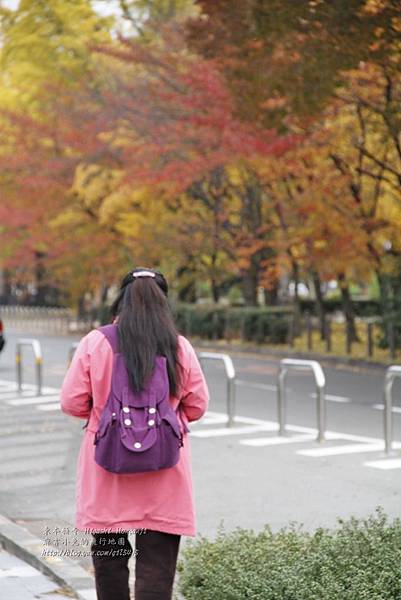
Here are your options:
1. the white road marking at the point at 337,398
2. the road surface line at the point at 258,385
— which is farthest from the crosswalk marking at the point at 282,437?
the road surface line at the point at 258,385

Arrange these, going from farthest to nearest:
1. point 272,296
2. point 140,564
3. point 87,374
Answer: point 272,296, point 87,374, point 140,564

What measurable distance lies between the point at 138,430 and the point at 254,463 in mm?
7691

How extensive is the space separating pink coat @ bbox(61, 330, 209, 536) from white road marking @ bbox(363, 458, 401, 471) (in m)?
7.16

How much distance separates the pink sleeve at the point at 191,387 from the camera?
535cm

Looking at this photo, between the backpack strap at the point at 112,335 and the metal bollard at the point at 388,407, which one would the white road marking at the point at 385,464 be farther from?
the backpack strap at the point at 112,335

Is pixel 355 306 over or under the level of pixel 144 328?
over

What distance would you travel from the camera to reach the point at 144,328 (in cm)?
525

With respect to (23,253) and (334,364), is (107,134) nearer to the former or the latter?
(334,364)

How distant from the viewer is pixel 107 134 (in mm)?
31672

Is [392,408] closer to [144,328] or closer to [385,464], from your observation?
[385,464]

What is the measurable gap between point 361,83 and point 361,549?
17.4 metres

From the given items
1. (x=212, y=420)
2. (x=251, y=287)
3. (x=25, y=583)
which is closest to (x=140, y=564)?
(x=25, y=583)

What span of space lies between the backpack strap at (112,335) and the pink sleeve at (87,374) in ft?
0.05

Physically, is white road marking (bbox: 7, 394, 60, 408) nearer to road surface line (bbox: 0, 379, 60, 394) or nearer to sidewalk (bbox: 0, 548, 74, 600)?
road surface line (bbox: 0, 379, 60, 394)
